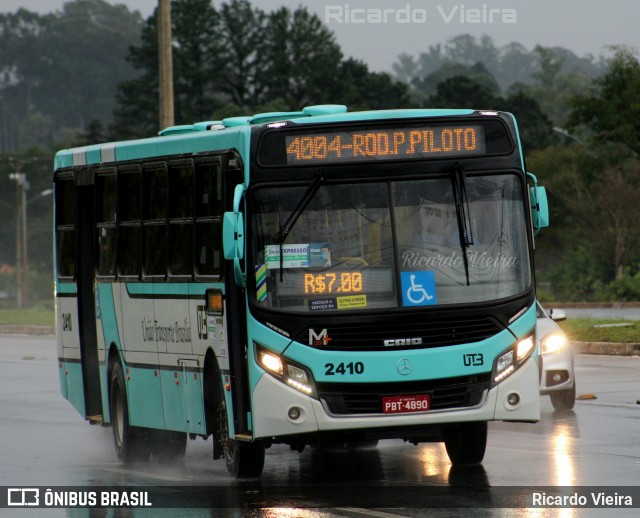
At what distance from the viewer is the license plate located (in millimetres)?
11023

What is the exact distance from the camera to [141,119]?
389 feet

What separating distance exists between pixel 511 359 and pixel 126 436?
13.9 ft

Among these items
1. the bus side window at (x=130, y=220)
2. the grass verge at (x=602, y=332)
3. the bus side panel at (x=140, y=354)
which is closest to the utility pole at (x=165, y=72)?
the grass verge at (x=602, y=332)

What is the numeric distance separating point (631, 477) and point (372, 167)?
9.49 feet

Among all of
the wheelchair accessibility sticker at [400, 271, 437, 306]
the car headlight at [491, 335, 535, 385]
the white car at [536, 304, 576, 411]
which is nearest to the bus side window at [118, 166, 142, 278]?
the wheelchair accessibility sticker at [400, 271, 437, 306]

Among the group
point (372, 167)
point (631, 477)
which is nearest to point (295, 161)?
point (372, 167)

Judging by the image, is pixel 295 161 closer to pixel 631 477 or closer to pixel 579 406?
pixel 631 477

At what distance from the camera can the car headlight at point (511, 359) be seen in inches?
442

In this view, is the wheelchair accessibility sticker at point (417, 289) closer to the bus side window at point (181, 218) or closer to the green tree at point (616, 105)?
the bus side window at point (181, 218)

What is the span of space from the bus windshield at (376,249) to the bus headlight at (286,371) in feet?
1.14

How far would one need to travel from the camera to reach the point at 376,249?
36.4ft

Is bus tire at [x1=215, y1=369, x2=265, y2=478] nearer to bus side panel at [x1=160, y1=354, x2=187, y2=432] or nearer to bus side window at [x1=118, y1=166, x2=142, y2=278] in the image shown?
bus side panel at [x1=160, y1=354, x2=187, y2=432]

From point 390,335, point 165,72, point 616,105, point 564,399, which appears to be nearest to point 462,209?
point 390,335

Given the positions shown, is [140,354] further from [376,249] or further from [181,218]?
[376,249]
